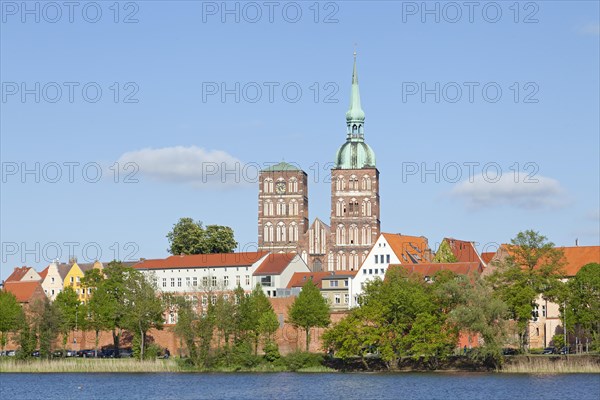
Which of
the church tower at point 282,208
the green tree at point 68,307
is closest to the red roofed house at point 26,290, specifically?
the green tree at point 68,307

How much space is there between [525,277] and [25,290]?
64.5 meters

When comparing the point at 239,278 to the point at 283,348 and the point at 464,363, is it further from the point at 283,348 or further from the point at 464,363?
the point at 464,363

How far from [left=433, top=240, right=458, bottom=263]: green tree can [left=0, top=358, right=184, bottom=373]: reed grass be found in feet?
109

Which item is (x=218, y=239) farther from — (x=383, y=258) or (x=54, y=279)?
(x=383, y=258)

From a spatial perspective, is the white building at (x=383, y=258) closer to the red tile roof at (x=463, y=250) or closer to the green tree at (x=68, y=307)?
the red tile roof at (x=463, y=250)

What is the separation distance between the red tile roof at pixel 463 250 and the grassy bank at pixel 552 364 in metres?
38.7

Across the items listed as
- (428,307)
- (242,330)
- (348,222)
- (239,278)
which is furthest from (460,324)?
(348,222)

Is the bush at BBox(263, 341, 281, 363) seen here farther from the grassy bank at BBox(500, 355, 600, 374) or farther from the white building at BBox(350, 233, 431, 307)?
the white building at BBox(350, 233, 431, 307)

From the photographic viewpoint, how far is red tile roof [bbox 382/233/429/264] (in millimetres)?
118369

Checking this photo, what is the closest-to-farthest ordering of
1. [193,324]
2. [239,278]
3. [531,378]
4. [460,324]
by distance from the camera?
1. [531,378]
2. [460,324]
3. [193,324]
4. [239,278]

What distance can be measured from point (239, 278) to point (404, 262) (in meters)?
18.7

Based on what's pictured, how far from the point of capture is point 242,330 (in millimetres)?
95625

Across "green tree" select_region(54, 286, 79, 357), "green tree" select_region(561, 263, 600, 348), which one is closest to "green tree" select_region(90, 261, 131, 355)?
"green tree" select_region(54, 286, 79, 357)

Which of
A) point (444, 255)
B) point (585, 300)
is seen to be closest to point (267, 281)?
point (444, 255)
